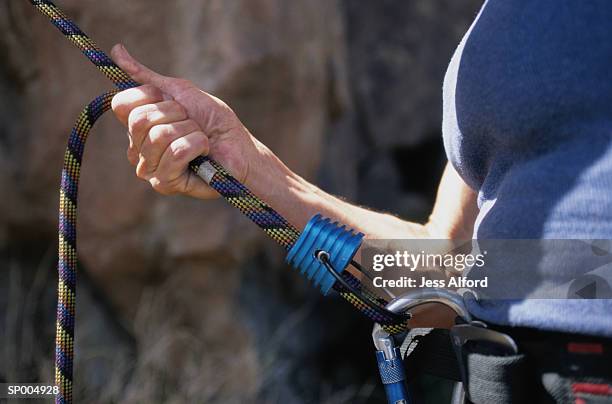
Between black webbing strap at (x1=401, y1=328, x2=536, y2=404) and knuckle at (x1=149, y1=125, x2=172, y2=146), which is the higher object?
knuckle at (x1=149, y1=125, x2=172, y2=146)

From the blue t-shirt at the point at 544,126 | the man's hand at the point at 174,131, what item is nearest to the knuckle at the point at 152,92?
the man's hand at the point at 174,131

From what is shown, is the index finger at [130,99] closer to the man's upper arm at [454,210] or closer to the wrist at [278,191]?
the wrist at [278,191]

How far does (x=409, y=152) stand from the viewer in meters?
3.22

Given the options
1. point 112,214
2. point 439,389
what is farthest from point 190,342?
point 439,389

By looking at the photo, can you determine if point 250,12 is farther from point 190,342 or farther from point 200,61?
point 190,342

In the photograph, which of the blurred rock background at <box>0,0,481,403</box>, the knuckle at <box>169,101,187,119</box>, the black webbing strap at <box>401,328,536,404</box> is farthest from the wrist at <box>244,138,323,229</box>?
the blurred rock background at <box>0,0,481,403</box>

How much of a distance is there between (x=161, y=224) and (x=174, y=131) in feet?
4.51

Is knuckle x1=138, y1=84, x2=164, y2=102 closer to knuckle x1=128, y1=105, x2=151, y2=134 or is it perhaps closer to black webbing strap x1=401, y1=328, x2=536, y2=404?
knuckle x1=128, y1=105, x2=151, y2=134

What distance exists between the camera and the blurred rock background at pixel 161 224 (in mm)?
2158

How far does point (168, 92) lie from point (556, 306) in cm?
51

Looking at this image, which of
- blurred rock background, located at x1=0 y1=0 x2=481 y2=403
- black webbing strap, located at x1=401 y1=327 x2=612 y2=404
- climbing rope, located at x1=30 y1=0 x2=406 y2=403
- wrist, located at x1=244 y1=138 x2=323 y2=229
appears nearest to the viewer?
black webbing strap, located at x1=401 y1=327 x2=612 y2=404

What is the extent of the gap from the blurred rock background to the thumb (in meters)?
1.20

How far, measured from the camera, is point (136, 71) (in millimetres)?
923

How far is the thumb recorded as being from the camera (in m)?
0.92
